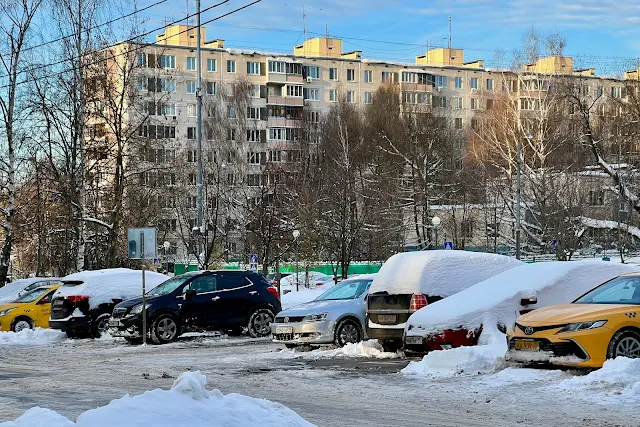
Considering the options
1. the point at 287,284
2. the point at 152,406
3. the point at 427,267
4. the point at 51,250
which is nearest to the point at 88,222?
the point at 51,250

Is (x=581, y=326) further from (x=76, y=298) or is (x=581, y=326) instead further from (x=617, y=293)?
(x=76, y=298)

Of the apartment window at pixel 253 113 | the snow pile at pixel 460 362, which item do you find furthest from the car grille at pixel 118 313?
the apartment window at pixel 253 113

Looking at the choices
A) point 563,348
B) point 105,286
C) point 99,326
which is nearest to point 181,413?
point 563,348

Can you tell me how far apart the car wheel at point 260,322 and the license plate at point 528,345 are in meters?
10.7

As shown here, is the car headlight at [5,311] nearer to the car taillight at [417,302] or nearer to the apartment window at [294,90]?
the car taillight at [417,302]

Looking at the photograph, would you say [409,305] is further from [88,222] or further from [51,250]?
[51,250]

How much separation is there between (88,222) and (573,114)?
33.2m

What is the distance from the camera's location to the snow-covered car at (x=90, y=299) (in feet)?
80.4

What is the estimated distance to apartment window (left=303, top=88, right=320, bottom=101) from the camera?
94812 mm

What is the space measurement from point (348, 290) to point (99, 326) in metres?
8.20

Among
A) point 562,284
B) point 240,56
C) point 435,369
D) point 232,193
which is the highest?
point 240,56

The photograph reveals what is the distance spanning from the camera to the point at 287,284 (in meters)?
58.4

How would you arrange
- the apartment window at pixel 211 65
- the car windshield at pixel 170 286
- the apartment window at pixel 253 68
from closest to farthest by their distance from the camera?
the car windshield at pixel 170 286
the apartment window at pixel 211 65
the apartment window at pixel 253 68

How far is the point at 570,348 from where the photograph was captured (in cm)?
1245
